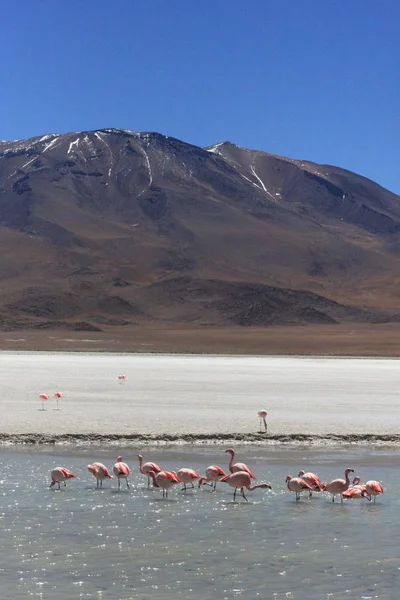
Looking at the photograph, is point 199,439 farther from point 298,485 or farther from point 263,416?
point 298,485

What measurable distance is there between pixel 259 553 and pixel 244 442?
26.6 feet

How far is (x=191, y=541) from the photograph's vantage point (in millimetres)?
10305

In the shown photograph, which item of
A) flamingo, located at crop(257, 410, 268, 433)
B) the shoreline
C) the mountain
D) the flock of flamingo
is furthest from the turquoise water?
the mountain

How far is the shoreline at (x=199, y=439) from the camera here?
57.6 feet

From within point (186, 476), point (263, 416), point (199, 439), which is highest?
point (263, 416)

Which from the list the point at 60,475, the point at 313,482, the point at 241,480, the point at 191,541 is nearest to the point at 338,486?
the point at 313,482

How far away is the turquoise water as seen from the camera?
28.1 ft

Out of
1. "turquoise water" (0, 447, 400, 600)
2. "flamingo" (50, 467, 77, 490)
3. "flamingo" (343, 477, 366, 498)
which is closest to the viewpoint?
"turquoise water" (0, 447, 400, 600)

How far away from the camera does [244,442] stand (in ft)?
58.6

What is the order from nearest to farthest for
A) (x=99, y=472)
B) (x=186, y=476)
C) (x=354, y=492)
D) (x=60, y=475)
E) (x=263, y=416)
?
(x=354, y=492)
(x=60, y=475)
(x=186, y=476)
(x=99, y=472)
(x=263, y=416)

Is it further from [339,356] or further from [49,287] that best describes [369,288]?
[339,356]

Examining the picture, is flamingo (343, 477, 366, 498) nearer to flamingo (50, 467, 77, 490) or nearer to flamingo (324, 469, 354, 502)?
flamingo (324, 469, 354, 502)

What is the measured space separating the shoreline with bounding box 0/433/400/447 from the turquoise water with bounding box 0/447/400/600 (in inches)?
94.0

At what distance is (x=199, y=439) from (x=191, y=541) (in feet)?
25.4
